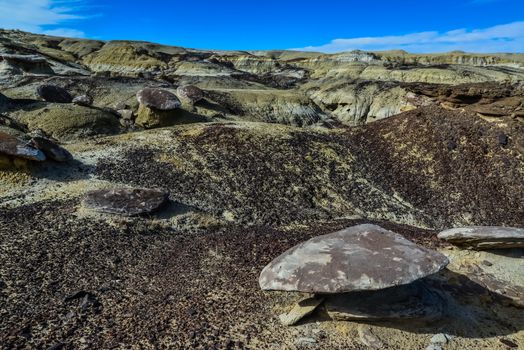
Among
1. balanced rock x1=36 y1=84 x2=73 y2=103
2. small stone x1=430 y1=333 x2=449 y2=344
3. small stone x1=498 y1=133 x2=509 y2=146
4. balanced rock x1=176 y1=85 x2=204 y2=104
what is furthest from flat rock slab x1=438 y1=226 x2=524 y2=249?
balanced rock x1=36 y1=84 x2=73 y2=103

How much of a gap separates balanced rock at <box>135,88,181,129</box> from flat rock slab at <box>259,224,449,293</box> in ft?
50.3

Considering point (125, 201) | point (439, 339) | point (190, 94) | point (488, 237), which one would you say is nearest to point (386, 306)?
point (439, 339)

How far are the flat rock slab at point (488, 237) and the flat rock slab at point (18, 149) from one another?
9698 mm

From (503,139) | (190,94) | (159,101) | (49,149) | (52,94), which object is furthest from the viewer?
(190,94)

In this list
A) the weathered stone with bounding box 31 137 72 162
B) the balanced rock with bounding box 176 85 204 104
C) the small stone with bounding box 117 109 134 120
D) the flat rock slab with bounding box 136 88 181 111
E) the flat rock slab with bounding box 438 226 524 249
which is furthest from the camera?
the balanced rock with bounding box 176 85 204 104

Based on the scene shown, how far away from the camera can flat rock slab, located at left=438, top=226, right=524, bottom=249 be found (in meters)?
7.10

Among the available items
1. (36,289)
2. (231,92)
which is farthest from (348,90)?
(36,289)

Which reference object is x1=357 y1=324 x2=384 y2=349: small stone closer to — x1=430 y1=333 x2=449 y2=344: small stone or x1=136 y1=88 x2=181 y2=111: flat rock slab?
x1=430 y1=333 x2=449 y2=344: small stone

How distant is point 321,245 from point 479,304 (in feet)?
8.71

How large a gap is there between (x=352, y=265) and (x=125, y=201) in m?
5.84

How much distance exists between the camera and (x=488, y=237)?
716 cm

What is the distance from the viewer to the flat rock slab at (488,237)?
7.10 meters

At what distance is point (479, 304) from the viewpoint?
6379 mm

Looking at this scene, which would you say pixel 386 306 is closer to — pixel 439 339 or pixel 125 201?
pixel 439 339
